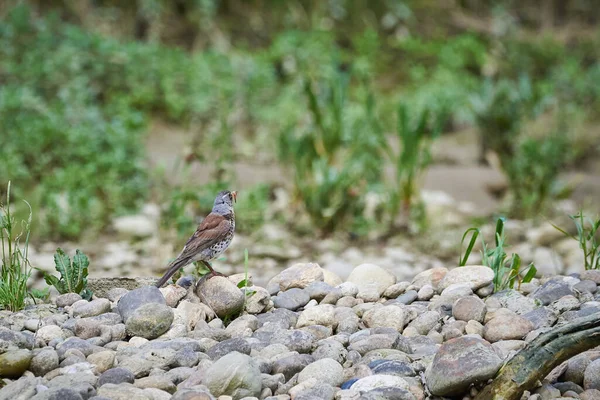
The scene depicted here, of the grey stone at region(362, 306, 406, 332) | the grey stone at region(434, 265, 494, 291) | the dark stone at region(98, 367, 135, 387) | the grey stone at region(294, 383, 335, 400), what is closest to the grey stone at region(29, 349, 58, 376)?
the dark stone at region(98, 367, 135, 387)

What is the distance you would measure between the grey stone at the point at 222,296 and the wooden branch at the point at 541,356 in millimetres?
989

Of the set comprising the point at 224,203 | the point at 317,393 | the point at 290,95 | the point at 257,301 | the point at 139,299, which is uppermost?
the point at 290,95

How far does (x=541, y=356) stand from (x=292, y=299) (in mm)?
1085

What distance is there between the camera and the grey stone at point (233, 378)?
2430mm

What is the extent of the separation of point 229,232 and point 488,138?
4868 mm

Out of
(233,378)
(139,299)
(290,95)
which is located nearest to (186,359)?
(233,378)

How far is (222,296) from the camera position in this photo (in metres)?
3.06

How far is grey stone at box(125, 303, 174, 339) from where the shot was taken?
2865 mm

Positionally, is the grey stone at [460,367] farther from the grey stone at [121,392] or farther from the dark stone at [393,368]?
the grey stone at [121,392]

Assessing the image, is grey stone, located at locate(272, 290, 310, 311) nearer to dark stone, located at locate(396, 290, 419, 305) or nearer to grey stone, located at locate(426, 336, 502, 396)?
dark stone, located at locate(396, 290, 419, 305)

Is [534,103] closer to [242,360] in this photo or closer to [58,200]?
[58,200]

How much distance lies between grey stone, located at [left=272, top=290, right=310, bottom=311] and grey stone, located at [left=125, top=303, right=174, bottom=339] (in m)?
0.52

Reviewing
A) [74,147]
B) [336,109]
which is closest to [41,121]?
[74,147]

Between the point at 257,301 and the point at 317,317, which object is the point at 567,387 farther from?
the point at 257,301
